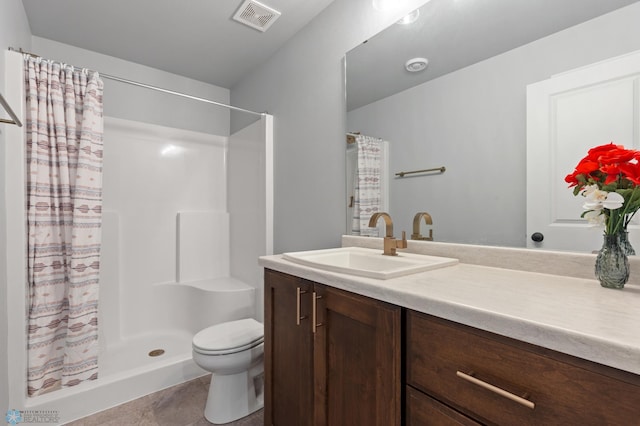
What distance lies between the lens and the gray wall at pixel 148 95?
2221mm

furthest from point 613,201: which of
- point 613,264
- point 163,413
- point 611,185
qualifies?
point 163,413

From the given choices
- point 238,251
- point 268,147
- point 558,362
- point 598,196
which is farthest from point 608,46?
point 238,251

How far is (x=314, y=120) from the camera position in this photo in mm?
1902

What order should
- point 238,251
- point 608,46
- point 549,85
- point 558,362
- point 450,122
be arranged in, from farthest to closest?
point 238,251 → point 450,122 → point 549,85 → point 608,46 → point 558,362

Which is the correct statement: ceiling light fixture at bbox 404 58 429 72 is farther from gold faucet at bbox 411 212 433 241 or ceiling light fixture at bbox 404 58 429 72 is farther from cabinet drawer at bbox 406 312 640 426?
cabinet drawer at bbox 406 312 640 426

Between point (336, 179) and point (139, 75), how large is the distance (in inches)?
80.3

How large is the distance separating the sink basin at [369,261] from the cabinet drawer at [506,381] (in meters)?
0.24

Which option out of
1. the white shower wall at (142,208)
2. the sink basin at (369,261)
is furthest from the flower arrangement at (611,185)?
the white shower wall at (142,208)

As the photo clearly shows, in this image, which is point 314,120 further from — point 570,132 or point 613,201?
point 613,201

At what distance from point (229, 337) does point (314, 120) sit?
1.43 meters

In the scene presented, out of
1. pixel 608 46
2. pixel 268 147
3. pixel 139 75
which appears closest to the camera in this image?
pixel 608 46

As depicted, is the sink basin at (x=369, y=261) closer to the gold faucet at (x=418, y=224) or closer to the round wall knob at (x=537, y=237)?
the gold faucet at (x=418, y=224)

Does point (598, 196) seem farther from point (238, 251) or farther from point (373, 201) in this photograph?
point (238, 251)

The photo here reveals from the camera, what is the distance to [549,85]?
3.31 feet
